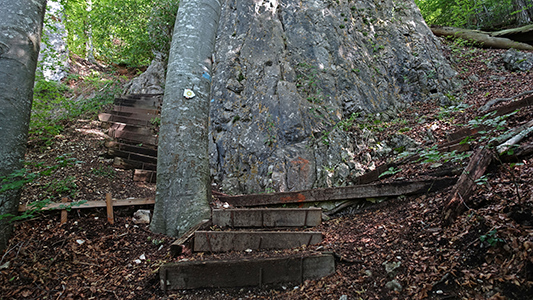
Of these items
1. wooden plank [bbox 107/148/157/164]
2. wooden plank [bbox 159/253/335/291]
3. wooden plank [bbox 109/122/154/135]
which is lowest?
wooden plank [bbox 159/253/335/291]

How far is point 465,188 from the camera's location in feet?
7.29

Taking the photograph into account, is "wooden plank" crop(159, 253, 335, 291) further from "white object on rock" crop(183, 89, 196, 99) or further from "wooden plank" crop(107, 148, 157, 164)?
"wooden plank" crop(107, 148, 157, 164)

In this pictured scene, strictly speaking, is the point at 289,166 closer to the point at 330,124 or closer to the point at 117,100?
the point at 330,124

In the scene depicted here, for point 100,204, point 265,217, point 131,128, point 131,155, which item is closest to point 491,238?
point 265,217

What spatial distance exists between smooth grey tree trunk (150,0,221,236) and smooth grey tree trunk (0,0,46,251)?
144 cm

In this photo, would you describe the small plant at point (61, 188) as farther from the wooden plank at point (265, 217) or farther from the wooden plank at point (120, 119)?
the wooden plank at point (120, 119)

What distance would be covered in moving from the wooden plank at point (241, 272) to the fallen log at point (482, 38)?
1137 centimetres

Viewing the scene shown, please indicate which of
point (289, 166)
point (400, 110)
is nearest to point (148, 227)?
point (289, 166)

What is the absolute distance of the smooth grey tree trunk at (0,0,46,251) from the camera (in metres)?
2.85

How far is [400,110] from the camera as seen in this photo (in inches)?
284

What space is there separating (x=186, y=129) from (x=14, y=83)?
73.8 inches

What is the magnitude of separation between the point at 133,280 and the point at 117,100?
7.60 m

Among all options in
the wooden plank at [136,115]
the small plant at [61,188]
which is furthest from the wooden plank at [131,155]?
the wooden plank at [136,115]

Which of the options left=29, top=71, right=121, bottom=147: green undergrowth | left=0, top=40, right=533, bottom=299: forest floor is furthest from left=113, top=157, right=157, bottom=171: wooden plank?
left=29, top=71, right=121, bottom=147: green undergrowth
